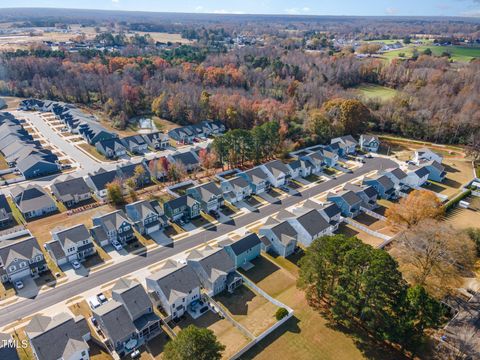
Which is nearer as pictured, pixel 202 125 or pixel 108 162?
pixel 108 162

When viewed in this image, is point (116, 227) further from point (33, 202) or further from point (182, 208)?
point (33, 202)

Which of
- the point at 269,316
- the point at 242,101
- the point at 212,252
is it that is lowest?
the point at 269,316

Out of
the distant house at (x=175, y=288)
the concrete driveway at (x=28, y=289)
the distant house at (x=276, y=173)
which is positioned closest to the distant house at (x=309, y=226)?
the distant house at (x=276, y=173)

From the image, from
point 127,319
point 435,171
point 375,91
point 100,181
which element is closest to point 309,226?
point 127,319

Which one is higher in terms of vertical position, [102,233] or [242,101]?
[242,101]

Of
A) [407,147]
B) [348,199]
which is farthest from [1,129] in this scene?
[407,147]

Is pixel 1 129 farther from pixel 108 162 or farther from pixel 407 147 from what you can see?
pixel 407 147

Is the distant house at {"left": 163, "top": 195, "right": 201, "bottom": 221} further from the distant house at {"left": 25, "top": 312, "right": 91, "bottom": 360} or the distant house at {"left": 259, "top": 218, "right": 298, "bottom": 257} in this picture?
the distant house at {"left": 25, "top": 312, "right": 91, "bottom": 360}
